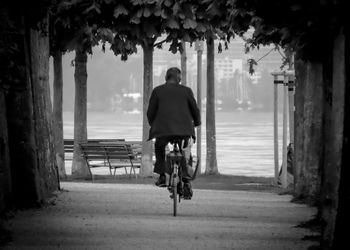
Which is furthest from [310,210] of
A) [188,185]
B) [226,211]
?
[188,185]

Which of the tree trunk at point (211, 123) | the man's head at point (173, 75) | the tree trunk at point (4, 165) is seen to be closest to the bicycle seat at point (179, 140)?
the man's head at point (173, 75)

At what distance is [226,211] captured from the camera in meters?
16.3

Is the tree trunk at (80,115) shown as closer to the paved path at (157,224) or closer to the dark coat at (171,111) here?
the paved path at (157,224)

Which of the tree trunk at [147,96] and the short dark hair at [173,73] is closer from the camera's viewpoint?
the short dark hair at [173,73]

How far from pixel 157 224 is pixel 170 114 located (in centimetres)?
164

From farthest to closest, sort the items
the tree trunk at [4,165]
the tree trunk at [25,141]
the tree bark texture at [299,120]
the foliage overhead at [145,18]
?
the foliage overhead at [145,18] → the tree bark texture at [299,120] → the tree trunk at [25,141] → the tree trunk at [4,165]

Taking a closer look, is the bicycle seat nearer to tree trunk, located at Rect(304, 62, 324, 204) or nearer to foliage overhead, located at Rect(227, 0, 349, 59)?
foliage overhead, located at Rect(227, 0, 349, 59)

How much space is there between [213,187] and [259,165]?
1587cm

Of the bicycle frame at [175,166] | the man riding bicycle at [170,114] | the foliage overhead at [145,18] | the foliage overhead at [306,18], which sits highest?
the foliage overhead at [145,18]

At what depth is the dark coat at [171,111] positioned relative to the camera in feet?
49.1

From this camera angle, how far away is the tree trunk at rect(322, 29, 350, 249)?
970 centimetres

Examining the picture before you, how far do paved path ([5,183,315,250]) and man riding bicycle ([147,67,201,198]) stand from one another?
0.82m

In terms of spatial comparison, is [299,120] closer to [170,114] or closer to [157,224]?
[170,114]

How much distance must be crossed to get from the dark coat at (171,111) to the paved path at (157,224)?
972mm
